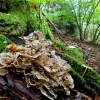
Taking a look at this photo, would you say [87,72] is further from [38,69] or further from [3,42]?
[3,42]

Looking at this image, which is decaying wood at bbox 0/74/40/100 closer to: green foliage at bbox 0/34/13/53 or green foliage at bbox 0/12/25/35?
green foliage at bbox 0/34/13/53

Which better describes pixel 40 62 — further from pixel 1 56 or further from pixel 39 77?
pixel 1 56

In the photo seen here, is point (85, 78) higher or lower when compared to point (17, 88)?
lower

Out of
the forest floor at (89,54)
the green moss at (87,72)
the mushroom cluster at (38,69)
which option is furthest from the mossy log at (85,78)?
the forest floor at (89,54)

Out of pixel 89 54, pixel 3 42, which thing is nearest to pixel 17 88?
pixel 3 42

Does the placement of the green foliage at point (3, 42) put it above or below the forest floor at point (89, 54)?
above

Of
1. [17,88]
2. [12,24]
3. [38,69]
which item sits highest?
[12,24]

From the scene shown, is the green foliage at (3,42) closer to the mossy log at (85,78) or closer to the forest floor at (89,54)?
the mossy log at (85,78)

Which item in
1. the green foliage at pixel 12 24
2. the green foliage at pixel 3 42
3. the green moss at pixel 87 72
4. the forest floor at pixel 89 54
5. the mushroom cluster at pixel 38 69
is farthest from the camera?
the forest floor at pixel 89 54

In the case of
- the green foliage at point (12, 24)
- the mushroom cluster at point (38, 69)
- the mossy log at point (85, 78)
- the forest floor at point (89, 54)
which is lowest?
the forest floor at point (89, 54)

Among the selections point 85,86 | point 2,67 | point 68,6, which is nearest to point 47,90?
point 2,67

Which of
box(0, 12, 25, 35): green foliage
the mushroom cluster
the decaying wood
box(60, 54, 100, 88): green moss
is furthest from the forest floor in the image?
the decaying wood
